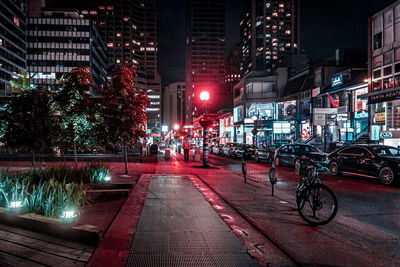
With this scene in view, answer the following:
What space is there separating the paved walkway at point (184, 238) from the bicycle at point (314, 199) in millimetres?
1820

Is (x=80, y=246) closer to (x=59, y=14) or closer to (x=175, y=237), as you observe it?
(x=175, y=237)

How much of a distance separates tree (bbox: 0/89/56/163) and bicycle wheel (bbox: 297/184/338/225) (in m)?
10.6

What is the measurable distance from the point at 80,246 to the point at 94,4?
17025 cm

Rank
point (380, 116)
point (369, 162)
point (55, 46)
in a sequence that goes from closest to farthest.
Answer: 1. point (369, 162)
2. point (380, 116)
3. point (55, 46)

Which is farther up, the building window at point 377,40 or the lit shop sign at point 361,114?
the building window at point 377,40

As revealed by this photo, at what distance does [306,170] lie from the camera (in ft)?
22.5

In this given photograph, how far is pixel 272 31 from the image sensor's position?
148250 millimetres

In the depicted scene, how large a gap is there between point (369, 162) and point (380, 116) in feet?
50.6

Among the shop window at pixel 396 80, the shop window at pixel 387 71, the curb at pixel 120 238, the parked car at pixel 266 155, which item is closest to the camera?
the curb at pixel 120 238

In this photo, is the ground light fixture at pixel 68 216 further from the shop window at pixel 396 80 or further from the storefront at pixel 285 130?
the storefront at pixel 285 130

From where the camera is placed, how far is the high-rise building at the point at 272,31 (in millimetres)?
147250

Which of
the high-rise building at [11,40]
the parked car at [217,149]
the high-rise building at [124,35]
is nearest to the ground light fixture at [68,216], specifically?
the parked car at [217,149]

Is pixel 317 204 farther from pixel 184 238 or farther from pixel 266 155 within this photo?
pixel 266 155

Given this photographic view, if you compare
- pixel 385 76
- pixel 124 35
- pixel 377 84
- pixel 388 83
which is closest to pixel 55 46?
pixel 124 35
